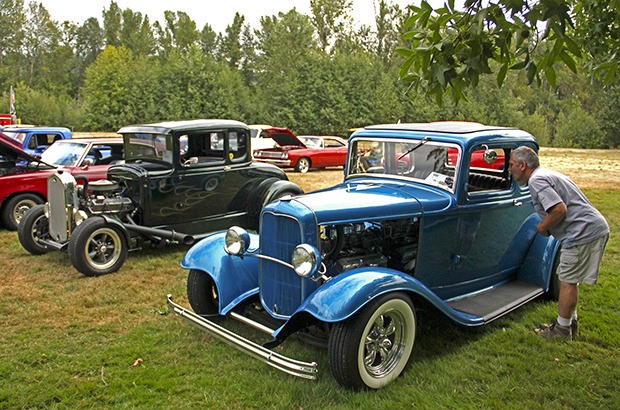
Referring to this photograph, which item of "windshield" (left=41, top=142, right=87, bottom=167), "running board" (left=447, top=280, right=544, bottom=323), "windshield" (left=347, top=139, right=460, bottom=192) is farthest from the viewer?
"windshield" (left=41, top=142, right=87, bottom=167)

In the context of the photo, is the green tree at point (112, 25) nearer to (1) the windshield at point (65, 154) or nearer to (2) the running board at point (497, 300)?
(1) the windshield at point (65, 154)

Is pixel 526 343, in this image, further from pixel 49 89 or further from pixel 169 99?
pixel 49 89

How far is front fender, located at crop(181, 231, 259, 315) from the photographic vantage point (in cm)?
466

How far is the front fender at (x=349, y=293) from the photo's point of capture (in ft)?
12.0

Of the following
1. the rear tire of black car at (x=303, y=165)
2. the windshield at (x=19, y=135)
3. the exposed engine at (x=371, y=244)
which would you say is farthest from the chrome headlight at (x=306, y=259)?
the rear tire of black car at (x=303, y=165)

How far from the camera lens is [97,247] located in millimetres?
6836

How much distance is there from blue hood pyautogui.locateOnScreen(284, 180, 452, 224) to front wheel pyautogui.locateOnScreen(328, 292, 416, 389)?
0.73 m

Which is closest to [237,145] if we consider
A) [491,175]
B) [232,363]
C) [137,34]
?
[491,175]

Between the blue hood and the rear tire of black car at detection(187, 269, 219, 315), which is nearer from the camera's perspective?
the blue hood

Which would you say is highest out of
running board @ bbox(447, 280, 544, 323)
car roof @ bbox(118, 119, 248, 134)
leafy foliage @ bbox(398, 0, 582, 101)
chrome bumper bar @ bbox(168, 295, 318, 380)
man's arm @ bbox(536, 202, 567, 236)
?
leafy foliage @ bbox(398, 0, 582, 101)

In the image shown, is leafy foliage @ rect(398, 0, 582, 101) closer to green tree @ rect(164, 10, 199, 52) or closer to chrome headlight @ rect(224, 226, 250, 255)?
chrome headlight @ rect(224, 226, 250, 255)

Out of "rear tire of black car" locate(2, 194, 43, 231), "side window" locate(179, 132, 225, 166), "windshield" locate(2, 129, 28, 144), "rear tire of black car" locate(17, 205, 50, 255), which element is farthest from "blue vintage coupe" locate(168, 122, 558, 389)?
"windshield" locate(2, 129, 28, 144)

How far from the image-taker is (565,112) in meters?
57.1

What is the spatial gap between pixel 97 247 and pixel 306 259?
3.92 metres
